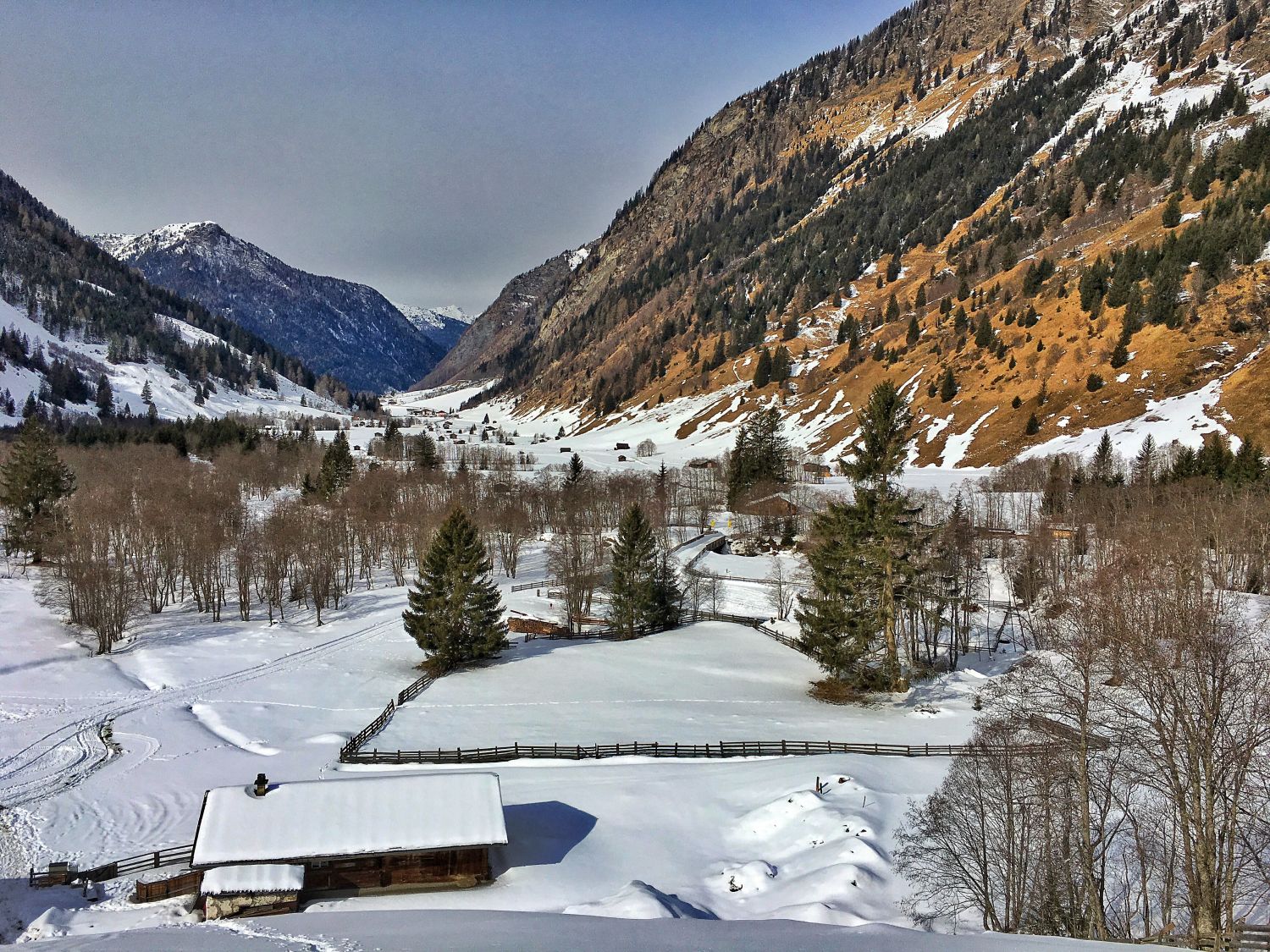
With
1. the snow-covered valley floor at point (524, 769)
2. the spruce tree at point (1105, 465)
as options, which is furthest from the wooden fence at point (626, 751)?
the spruce tree at point (1105, 465)

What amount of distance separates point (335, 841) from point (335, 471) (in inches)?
3338

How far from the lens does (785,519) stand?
8581cm

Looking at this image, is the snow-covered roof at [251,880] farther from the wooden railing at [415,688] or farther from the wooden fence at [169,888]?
the wooden railing at [415,688]

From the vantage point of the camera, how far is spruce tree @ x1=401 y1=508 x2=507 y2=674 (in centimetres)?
4544

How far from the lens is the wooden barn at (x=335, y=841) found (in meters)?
20.7

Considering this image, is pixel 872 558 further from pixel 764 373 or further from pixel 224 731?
pixel 764 373

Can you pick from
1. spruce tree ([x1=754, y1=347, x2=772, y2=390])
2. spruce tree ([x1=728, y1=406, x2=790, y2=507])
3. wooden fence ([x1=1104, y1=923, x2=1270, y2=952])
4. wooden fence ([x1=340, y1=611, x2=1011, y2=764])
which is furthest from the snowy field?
spruce tree ([x1=754, y1=347, x2=772, y2=390])

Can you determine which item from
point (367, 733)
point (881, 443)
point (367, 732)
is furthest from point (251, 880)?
point (881, 443)

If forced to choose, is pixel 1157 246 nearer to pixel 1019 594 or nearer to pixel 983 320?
pixel 983 320

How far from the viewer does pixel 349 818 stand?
901 inches

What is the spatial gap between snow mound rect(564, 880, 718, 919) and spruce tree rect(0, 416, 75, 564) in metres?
69.1

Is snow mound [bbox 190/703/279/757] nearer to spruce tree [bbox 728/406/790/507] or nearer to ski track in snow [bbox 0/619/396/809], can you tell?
ski track in snow [bbox 0/619/396/809]

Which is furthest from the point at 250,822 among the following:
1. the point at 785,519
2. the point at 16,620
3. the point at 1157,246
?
the point at 1157,246

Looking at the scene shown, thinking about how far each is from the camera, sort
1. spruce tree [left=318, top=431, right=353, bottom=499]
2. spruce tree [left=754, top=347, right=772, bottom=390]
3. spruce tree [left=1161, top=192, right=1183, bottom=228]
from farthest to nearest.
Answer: spruce tree [left=754, top=347, right=772, bottom=390], spruce tree [left=1161, top=192, right=1183, bottom=228], spruce tree [left=318, top=431, right=353, bottom=499]
